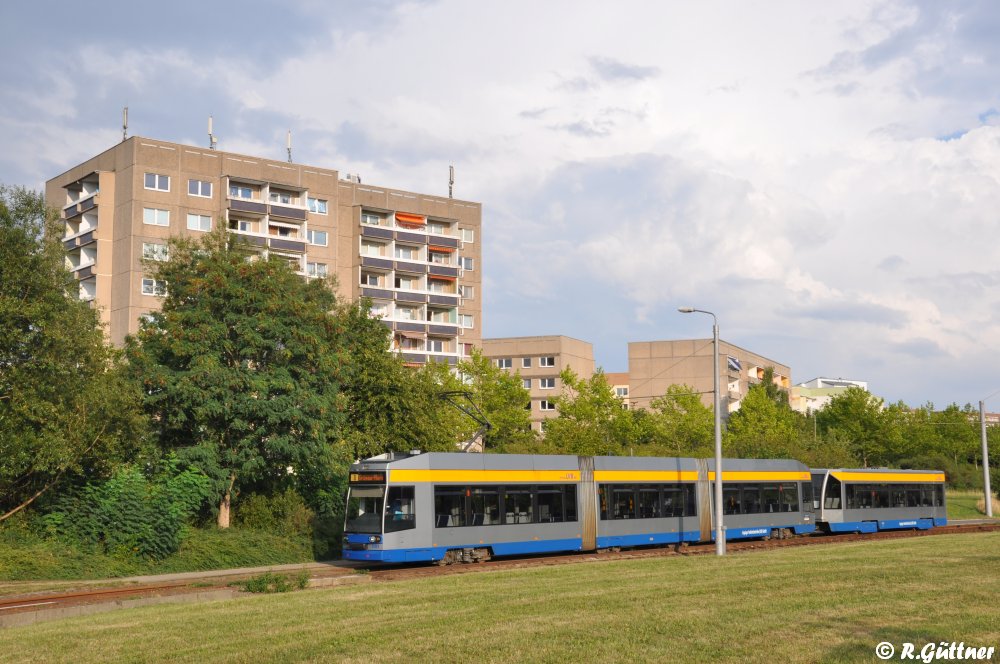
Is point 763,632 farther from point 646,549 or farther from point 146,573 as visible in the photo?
point 646,549

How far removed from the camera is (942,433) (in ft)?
315

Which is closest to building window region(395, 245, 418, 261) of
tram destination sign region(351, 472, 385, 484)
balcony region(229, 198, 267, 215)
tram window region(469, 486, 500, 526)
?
balcony region(229, 198, 267, 215)

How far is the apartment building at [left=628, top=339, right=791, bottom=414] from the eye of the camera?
134m

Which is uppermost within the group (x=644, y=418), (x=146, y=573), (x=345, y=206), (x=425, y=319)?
(x=345, y=206)

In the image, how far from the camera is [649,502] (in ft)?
122

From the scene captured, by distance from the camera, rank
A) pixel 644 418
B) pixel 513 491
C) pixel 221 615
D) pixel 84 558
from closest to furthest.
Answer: pixel 221 615, pixel 84 558, pixel 513 491, pixel 644 418

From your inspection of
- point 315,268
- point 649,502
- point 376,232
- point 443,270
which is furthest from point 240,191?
point 649,502

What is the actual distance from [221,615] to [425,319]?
6908 centimetres

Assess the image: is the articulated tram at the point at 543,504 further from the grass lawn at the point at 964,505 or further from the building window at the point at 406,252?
the building window at the point at 406,252

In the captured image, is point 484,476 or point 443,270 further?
point 443,270

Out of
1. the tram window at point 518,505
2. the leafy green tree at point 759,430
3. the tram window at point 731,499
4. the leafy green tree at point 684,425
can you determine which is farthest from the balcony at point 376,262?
the tram window at point 518,505

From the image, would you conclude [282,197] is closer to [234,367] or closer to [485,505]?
[234,367]

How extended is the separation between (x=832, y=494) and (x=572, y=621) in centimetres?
3337

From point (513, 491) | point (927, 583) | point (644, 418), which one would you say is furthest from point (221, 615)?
point (644, 418)
